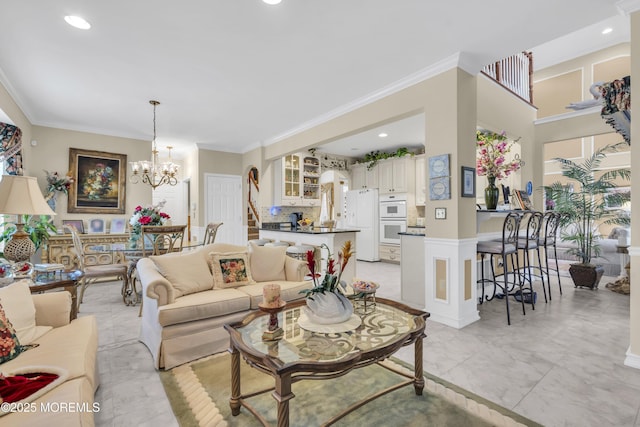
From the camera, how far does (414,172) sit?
22.8 ft

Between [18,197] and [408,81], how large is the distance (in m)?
3.80

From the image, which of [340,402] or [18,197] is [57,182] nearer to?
[18,197]

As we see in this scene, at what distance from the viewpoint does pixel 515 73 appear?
4957 mm

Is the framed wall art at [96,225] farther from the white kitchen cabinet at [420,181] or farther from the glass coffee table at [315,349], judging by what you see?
the white kitchen cabinet at [420,181]

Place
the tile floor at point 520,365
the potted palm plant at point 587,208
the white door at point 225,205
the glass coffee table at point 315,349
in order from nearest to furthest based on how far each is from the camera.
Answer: the glass coffee table at point 315,349 < the tile floor at point 520,365 < the potted palm plant at point 587,208 < the white door at point 225,205

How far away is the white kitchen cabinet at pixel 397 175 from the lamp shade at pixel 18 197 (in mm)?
6109

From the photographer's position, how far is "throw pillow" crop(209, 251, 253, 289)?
288 centimetres

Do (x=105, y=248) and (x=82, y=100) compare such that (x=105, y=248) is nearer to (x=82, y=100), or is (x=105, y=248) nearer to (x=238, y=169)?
(x=82, y=100)

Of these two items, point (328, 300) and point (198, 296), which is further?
point (198, 296)

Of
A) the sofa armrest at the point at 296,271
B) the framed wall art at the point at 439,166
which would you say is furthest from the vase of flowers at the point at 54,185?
the framed wall art at the point at 439,166

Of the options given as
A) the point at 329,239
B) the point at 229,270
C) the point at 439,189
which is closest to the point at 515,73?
the point at 439,189

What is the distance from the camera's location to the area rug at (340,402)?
167 centimetres

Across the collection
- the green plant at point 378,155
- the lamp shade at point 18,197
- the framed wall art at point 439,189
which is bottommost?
the lamp shade at point 18,197

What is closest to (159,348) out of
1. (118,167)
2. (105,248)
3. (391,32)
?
(105,248)
